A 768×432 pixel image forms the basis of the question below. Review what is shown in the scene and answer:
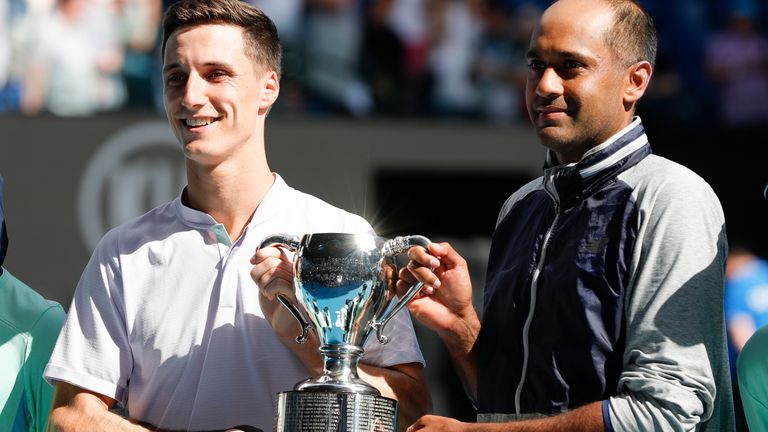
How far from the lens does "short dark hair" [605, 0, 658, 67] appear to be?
3039 millimetres

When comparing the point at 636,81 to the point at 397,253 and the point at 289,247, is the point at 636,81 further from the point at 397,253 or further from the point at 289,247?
the point at 289,247

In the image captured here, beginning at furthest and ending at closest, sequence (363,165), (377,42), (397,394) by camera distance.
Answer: (377,42) < (363,165) < (397,394)

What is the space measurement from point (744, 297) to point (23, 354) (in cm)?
434

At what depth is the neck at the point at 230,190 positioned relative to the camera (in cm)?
339

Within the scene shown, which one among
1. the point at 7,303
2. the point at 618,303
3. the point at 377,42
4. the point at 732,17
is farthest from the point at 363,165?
the point at 618,303

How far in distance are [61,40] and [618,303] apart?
314 inches

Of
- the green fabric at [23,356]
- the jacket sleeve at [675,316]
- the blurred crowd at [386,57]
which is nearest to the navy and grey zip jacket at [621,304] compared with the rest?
the jacket sleeve at [675,316]

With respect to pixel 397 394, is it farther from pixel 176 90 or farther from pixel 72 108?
pixel 72 108

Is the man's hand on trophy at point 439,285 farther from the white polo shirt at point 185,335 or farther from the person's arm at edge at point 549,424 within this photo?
the person's arm at edge at point 549,424

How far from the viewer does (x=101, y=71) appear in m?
9.95

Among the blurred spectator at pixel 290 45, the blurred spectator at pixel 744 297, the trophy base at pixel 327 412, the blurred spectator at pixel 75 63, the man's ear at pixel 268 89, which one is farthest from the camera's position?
the blurred spectator at pixel 290 45

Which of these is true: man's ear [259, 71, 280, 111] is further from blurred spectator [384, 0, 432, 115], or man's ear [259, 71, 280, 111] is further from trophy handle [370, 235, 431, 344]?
blurred spectator [384, 0, 432, 115]

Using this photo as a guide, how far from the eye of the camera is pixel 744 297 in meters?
6.80

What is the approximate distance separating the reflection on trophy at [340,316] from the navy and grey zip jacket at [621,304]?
11.2 inches
